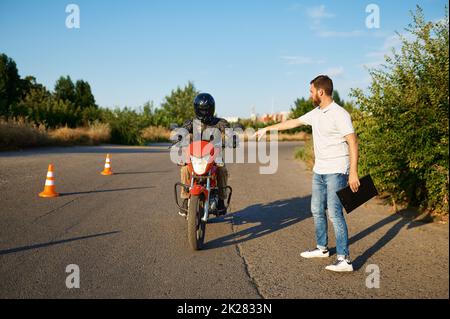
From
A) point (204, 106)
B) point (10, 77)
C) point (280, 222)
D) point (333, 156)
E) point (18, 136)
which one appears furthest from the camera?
point (10, 77)

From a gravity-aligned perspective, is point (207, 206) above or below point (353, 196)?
below

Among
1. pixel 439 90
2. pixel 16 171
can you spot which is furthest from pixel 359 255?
pixel 16 171

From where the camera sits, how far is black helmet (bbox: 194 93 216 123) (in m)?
6.01

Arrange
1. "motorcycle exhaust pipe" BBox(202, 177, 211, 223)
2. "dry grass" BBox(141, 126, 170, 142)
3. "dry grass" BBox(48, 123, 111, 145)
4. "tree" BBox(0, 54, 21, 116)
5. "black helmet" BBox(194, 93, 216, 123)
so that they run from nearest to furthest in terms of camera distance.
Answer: "motorcycle exhaust pipe" BBox(202, 177, 211, 223), "black helmet" BBox(194, 93, 216, 123), "dry grass" BBox(48, 123, 111, 145), "dry grass" BBox(141, 126, 170, 142), "tree" BBox(0, 54, 21, 116)

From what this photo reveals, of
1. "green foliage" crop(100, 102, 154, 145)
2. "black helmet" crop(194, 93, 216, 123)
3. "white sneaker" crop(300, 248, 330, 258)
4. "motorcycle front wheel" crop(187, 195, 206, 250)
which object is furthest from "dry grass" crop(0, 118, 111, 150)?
"white sneaker" crop(300, 248, 330, 258)

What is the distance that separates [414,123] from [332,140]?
9.28ft

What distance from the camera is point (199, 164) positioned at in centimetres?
564

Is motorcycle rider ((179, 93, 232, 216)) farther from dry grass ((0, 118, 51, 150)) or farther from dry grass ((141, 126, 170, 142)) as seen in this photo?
dry grass ((141, 126, 170, 142))

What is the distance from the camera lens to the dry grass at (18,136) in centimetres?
1833

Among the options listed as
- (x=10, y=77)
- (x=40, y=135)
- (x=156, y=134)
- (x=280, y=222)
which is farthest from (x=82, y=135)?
(x=280, y=222)

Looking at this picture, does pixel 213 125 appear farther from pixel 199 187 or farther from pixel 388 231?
pixel 388 231

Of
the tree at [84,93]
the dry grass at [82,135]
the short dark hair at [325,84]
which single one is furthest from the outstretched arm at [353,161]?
the tree at [84,93]

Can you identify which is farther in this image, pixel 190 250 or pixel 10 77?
pixel 10 77

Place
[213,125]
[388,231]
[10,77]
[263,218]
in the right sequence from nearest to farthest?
[213,125] < [388,231] < [263,218] < [10,77]
